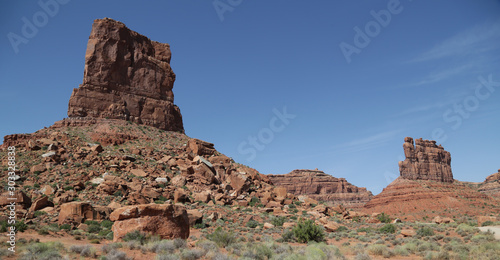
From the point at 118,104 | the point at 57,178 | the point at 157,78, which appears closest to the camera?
the point at 57,178

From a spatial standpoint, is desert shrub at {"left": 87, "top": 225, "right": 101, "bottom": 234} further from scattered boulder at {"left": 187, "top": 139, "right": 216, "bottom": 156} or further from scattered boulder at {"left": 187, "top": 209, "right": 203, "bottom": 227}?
scattered boulder at {"left": 187, "top": 139, "right": 216, "bottom": 156}

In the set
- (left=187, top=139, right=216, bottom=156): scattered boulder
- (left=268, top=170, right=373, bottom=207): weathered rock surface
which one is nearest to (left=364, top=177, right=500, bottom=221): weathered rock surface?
(left=268, top=170, right=373, bottom=207): weathered rock surface

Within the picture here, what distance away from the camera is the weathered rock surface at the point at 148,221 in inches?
555

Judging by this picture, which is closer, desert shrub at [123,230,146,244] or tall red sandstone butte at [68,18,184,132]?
desert shrub at [123,230,146,244]

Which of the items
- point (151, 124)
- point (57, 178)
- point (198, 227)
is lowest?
point (198, 227)

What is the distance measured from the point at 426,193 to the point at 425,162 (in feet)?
120

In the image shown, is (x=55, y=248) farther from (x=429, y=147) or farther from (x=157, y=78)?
(x=429, y=147)

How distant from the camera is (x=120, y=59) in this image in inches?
2021

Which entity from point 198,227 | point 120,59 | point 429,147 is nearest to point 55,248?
point 198,227

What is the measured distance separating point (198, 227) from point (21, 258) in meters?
13.9

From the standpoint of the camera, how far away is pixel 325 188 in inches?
5002

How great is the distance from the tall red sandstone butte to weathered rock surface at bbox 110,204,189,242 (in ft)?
120

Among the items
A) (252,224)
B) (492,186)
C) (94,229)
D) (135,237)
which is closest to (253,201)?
(252,224)

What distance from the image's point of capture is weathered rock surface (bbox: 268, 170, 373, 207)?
405 ft
